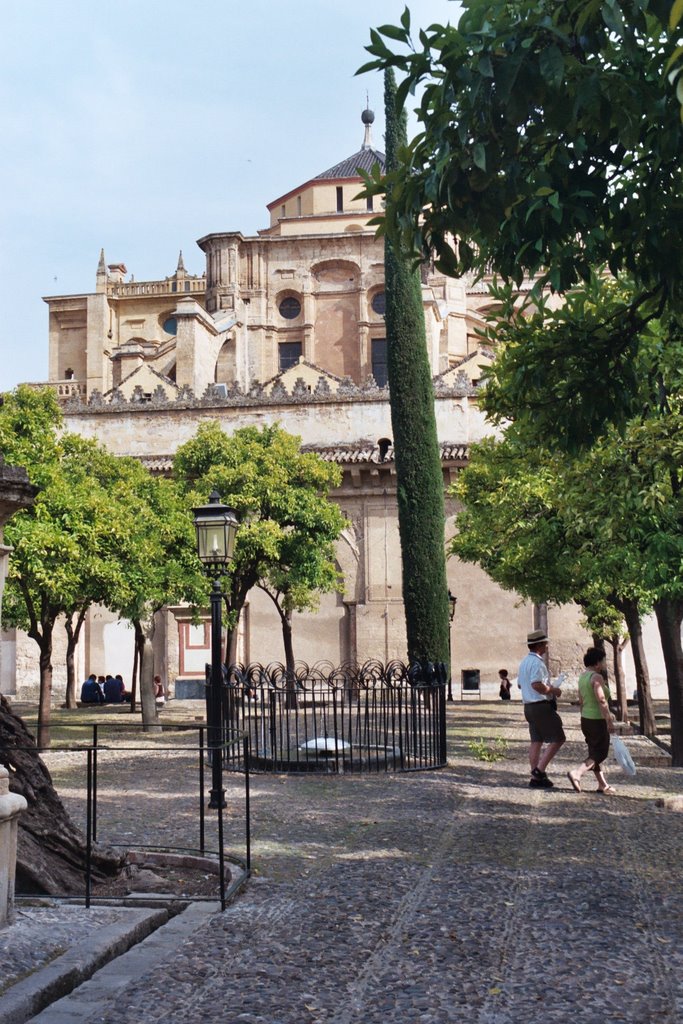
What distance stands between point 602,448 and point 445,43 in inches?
264

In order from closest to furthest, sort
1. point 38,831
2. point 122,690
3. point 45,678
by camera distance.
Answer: point 38,831
point 45,678
point 122,690

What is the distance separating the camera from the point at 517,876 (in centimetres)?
756

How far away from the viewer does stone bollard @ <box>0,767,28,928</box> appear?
5552 millimetres

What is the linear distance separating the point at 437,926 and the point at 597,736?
247 inches

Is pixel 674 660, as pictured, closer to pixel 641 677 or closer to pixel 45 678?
pixel 641 677

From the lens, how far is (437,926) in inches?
242

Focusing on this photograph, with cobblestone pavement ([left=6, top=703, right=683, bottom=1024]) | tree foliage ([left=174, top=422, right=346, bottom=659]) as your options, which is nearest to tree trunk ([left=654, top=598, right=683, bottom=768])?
cobblestone pavement ([left=6, top=703, right=683, bottom=1024])

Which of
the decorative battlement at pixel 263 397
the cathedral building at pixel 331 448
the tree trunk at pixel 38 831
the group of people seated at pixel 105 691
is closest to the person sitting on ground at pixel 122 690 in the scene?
the group of people seated at pixel 105 691

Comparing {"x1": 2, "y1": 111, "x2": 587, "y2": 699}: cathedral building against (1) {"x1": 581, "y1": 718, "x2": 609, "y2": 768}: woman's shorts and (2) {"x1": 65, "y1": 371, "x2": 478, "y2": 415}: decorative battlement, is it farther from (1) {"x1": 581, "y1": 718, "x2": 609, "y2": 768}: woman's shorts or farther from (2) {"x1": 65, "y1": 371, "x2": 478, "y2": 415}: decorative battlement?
(1) {"x1": 581, "y1": 718, "x2": 609, "y2": 768}: woman's shorts

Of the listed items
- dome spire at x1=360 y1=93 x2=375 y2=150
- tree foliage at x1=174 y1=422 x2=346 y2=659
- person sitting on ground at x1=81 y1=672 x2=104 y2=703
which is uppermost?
dome spire at x1=360 y1=93 x2=375 y2=150

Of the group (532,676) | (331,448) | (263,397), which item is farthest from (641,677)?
(263,397)

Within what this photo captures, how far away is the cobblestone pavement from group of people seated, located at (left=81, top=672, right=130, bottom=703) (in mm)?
23865

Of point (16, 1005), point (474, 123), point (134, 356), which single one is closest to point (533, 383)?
point (474, 123)

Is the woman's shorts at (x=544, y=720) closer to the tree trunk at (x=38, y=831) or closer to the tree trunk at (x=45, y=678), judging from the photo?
the tree trunk at (x=38, y=831)
